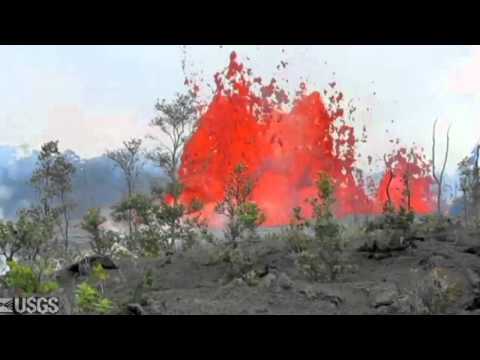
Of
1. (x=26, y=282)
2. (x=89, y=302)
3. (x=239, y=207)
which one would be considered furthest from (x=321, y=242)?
(x=26, y=282)

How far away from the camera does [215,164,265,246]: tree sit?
293 inches

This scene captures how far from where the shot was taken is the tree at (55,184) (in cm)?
748

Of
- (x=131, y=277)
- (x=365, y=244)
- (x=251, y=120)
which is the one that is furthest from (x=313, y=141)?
(x=131, y=277)

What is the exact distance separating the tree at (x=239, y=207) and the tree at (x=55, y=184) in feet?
6.26

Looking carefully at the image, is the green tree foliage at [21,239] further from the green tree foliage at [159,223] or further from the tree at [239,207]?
the tree at [239,207]

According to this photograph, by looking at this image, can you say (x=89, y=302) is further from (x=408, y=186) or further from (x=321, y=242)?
(x=408, y=186)

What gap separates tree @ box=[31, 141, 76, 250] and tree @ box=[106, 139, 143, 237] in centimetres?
62

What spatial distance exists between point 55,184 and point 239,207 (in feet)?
7.58

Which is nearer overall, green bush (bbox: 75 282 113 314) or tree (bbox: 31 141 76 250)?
green bush (bbox: 75 282 113 314)

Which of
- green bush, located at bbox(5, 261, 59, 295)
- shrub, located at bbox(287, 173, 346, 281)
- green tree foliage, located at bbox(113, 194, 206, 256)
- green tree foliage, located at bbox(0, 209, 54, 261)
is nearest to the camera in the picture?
green bush, located at bbox(5, 261, 59, 295)

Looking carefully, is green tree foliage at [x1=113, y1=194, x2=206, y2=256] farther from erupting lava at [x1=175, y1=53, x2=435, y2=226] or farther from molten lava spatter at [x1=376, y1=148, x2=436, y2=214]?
molten lava spatter at [x1=376, y1=148, x2=436, y2=214]

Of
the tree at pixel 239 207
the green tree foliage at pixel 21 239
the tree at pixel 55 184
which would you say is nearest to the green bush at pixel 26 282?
the green tree foliage at pixel 21 239

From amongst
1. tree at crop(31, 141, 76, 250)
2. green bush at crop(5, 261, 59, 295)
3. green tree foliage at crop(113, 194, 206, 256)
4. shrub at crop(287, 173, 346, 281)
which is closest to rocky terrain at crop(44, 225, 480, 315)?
shrub at crop(287, 173, 346, 281)
